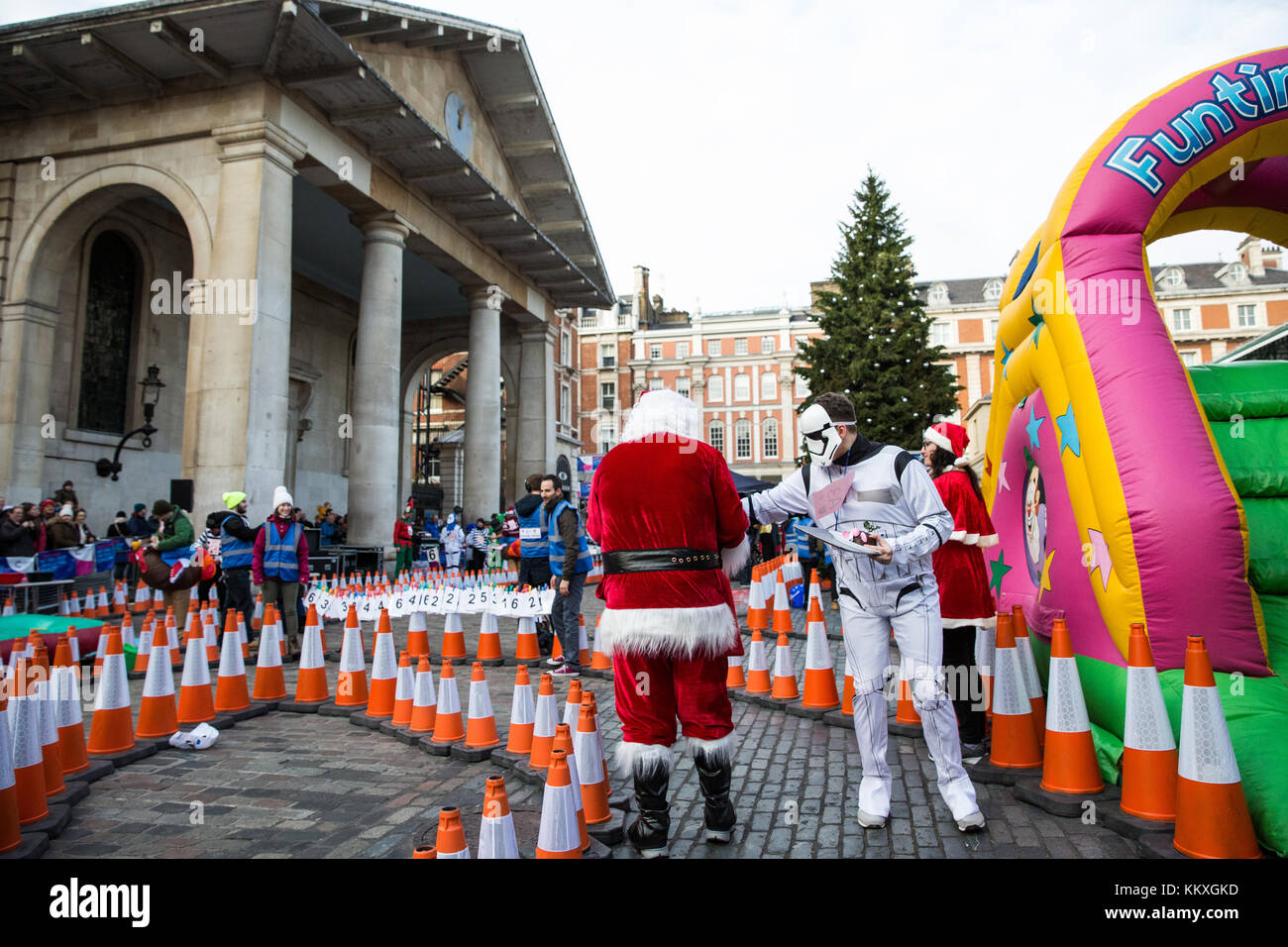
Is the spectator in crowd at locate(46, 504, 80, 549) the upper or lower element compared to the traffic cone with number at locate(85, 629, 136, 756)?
upper

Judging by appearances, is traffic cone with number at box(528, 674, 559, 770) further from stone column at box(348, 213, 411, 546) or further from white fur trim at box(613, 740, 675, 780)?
stone column at box(348, 213, 411, 546)

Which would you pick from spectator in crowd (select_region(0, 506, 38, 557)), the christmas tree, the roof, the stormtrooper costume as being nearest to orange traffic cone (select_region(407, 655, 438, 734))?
the stormtrooper costume

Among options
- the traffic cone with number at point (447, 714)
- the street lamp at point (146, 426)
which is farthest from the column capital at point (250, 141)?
the traffic cone with number at point (447, 714)

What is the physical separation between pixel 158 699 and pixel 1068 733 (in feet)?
19.7

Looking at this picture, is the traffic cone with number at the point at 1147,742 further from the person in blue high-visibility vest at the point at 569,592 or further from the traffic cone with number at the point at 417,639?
the traffic cone with number at the point at 417,639

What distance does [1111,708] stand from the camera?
4.05 m

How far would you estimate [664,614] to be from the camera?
3.40 metres

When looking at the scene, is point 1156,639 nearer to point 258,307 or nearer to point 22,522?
point 258,307

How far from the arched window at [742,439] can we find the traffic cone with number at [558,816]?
59.3m

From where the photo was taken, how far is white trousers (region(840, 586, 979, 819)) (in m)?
3.68

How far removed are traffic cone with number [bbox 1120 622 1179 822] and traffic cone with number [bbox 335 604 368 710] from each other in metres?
5.47

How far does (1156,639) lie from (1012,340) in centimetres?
303

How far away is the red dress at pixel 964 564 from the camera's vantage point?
4.73m

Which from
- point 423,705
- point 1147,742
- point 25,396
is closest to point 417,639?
point 423,705
